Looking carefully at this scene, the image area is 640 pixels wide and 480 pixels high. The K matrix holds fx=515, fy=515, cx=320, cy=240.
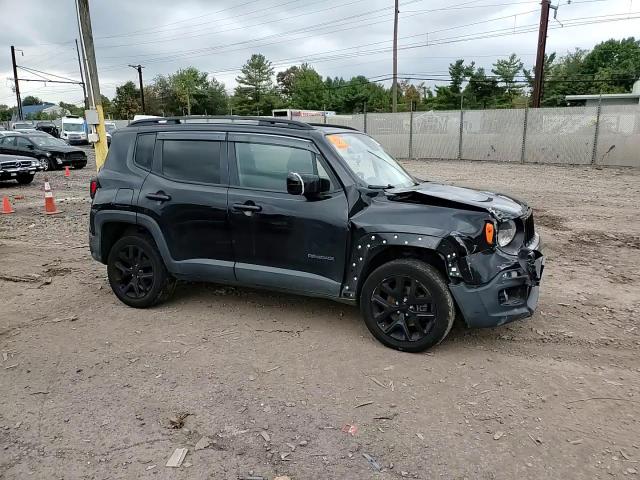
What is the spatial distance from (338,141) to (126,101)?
78170 millimetres

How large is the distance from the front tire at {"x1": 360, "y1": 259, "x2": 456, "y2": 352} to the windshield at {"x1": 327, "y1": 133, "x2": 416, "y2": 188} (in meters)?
0.86

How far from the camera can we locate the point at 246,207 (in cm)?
457

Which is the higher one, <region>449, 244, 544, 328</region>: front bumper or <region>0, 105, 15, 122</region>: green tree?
<region>0, 105, 15, 122</region>: green tree

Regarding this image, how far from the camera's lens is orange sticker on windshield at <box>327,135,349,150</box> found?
4.58 metres

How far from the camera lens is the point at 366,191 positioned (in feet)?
14.0

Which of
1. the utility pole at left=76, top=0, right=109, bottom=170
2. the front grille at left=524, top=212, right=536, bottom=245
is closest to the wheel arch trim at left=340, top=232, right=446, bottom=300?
the front grille at left=524, top=212, right=536, bottom=245

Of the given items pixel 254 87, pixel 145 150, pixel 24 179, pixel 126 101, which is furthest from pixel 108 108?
pixel 145 150

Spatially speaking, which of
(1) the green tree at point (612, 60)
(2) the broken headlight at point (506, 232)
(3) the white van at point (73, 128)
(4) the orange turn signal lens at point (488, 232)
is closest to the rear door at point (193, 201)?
(4) the orange turn signal lens at point (488, 232)

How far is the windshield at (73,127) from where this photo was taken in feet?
146

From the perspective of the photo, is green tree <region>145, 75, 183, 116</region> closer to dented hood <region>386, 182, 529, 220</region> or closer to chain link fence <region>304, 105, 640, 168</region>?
chain link fence <region>304, 105, 640, 168</region>

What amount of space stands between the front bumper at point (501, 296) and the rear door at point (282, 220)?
1.04 metres

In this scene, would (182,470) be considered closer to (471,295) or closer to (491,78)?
(471,295)

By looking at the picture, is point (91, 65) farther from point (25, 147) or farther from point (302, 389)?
point (302, 389)

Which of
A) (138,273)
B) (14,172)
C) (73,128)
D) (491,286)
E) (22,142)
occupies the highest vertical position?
(73,128)
